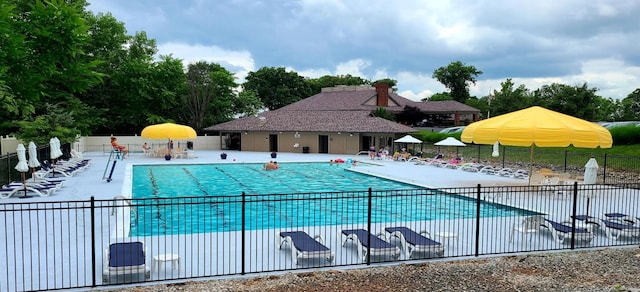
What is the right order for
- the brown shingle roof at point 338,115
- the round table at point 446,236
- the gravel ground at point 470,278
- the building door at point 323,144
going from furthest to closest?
the building door at point 323,144, the brown shingle roof at point 338,115, the round table at point 446,236, the gravel ground at point 470,278

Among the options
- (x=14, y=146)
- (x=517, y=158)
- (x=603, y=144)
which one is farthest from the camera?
(x=517, y=158)

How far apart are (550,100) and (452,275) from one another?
2119 inches

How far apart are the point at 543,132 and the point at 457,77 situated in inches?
2861

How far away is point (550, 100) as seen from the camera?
54.6 metres

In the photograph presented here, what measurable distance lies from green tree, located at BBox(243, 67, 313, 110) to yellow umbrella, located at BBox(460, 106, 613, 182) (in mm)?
51546

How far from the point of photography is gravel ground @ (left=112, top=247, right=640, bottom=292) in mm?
7109

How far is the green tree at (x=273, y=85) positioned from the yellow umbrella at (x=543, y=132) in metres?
51.5

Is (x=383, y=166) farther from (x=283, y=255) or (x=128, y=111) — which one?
(x=128, y=111)

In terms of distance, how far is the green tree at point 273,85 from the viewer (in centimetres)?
6750

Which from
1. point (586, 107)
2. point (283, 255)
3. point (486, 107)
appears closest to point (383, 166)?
point (283, 255)

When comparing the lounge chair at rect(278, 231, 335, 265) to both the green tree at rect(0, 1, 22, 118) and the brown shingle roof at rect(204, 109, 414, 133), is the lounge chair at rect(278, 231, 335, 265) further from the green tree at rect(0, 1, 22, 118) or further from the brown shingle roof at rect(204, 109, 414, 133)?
the brown shingle roof at rect(204, 109, 414, 133)

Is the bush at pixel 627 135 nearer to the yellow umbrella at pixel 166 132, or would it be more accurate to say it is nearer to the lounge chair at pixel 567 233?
the lounge chair at pixel 567 233

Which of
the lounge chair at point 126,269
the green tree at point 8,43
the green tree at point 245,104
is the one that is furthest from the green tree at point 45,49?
the green tree at point 245,104

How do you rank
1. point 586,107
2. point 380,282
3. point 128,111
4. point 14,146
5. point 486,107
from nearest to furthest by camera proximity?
point 380,282, point 14,146, point 128,111, point 586,107, point 486,107
